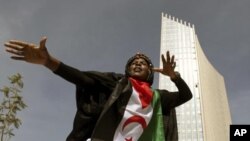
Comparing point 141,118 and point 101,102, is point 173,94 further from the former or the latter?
point 101,102

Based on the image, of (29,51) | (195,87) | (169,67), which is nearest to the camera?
(29,51)

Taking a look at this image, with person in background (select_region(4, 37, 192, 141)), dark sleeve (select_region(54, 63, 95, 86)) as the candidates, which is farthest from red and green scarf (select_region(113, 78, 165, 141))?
dark sleeve (select_region(54, 63, 95, 86))

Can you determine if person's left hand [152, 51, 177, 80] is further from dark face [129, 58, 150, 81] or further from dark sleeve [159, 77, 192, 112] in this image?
dark face [129, 58, 150, 81]

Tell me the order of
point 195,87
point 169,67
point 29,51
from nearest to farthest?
point 29,51 < point 169,67 < point 195,87

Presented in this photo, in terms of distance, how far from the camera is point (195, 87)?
93.8 m

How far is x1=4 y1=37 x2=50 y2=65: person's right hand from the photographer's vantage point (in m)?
3.06

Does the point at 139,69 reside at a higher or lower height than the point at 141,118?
higher

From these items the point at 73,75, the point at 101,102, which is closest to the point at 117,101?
the point at 101,102

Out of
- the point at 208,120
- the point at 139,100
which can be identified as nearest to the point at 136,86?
the point at 139,100

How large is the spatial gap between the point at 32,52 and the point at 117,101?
82cm

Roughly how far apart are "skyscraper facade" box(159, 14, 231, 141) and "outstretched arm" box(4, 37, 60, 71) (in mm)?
83721

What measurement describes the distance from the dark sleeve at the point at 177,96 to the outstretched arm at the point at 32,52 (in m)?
1.11

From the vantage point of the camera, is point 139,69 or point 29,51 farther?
point 139,69

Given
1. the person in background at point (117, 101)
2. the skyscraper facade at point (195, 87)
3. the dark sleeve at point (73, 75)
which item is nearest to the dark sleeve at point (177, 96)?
the person in background at point (117, 101)
